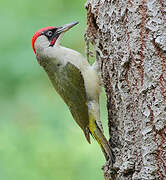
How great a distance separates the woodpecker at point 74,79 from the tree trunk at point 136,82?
52 cm

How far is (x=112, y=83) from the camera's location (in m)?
3.66

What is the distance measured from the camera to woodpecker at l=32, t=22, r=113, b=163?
426 cm

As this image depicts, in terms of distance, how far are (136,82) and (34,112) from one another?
2488mm

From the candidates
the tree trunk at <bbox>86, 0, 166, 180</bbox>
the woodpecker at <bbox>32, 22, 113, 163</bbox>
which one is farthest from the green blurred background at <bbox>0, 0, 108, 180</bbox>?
the tree trunk at <bbox>86, 0, 166, 180</bbox>

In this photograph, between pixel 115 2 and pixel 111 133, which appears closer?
pixel 115 2

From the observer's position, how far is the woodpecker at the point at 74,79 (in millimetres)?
4262

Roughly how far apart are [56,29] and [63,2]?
129 centimetres

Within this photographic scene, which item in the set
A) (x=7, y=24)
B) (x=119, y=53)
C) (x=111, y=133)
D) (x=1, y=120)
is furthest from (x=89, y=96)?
(x=7, y=24)

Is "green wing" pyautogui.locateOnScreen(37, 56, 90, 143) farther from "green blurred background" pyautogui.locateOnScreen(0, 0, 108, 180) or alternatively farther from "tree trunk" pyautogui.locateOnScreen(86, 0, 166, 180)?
"green blurred background" pyautogui.locateOnScreen(0, 0, 108, 180)

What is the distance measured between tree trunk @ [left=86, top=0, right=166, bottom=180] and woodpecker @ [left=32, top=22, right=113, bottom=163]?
517 millimetres

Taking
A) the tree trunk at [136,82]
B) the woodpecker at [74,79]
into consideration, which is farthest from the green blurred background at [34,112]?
the tree trunk at [136,82]

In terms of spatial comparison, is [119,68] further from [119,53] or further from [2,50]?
[2,50]

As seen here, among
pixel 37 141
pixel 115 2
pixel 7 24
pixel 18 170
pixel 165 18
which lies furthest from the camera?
pixel 7 24

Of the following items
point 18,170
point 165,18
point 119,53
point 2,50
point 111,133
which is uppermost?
point 165,18
